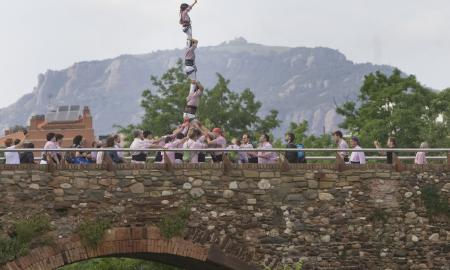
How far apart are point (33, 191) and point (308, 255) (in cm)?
621

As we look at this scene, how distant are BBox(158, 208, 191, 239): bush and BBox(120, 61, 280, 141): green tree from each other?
3610 cm

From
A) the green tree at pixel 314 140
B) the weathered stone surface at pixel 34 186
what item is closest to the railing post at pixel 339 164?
the weathered stone surface at pixel 34 186

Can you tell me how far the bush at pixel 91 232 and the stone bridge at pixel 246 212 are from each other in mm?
166

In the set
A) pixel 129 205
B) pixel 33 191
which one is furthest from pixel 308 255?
pixel 33 191

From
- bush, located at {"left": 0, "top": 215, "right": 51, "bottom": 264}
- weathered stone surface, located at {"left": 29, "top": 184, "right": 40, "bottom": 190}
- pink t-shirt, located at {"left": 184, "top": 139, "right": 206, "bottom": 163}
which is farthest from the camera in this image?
pink t-shirt, located at {"left": 184, "top": 139, "right": 206, "bottom": 163}

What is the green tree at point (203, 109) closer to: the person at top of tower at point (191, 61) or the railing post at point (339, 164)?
the person at top of tower at point (191, 61)

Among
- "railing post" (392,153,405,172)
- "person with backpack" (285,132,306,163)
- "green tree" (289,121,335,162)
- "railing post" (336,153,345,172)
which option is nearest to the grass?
"person with backpack" (285,132,306,163)

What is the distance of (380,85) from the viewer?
185ft

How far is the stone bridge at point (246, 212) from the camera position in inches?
774

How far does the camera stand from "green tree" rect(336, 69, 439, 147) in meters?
50.7

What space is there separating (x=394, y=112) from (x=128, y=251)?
3389 cm

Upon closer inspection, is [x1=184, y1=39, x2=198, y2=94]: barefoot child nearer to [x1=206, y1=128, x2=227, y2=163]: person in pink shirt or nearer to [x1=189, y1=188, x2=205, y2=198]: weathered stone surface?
[x1=206, y1=128, x2=227, y2=163]: person in pink shirt

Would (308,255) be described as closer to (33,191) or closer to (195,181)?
(195,181)

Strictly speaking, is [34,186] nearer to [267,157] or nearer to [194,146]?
[194,146]
